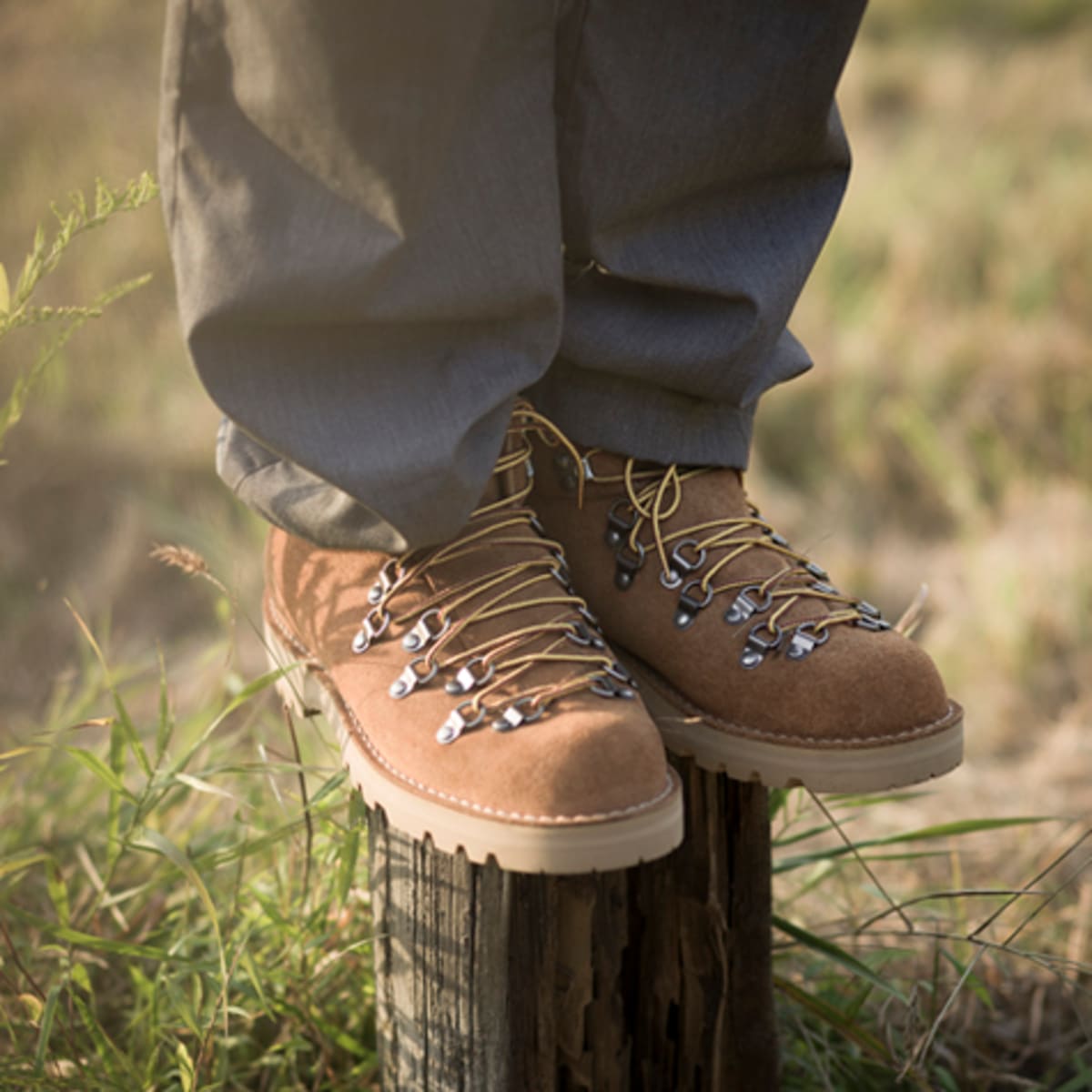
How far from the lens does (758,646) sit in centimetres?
105

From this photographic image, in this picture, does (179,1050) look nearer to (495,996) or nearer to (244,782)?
(495,996)

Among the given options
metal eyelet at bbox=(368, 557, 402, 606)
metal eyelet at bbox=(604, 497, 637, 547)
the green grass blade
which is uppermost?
metal eyelet at bbox=(604, 497, 637, 547)

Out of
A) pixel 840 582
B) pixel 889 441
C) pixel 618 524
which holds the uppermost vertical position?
pixel 618 524

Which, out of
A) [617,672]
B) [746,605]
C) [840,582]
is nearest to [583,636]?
[617,672]

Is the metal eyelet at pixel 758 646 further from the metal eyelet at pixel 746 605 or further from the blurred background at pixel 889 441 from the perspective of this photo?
the blurred background at pixel 889 441

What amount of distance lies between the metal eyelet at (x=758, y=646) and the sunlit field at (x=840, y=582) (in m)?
0.28

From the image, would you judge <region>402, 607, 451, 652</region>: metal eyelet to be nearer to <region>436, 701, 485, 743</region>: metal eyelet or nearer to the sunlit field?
<region>436, 701, 485, 743</region>: metal eyelet

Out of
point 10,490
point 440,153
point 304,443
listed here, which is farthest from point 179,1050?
point 10,490

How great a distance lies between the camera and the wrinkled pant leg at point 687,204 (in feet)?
3.45

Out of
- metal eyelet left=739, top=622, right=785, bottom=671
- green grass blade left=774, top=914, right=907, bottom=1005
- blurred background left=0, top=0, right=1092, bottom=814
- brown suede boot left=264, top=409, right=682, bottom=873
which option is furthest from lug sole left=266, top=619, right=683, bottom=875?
blurred background left=0, top=0, right=1092, bottom=814

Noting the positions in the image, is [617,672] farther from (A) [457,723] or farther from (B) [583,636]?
(A) [457,723]

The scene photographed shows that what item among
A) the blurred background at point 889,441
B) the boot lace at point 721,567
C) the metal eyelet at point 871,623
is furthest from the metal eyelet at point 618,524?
the blurred background at point 889,441

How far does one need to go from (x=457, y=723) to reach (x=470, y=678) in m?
0.04

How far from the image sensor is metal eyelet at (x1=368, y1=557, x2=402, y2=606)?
1080 mm
